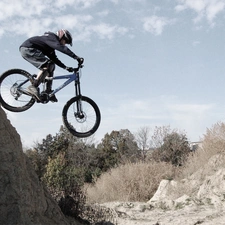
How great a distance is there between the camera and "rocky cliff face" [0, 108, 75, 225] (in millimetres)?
6207

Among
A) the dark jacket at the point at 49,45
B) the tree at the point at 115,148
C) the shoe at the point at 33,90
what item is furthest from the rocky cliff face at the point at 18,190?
the tree at the point at 115,148

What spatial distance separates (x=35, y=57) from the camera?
7598 mm

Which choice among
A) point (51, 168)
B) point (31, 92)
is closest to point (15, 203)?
point (31, 92)

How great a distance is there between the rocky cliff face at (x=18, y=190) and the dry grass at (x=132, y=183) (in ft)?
49.6

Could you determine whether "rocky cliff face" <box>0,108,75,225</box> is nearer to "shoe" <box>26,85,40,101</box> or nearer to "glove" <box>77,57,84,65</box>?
"shoe" <box>26,85,40,101</box>

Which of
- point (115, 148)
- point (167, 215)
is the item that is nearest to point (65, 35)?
point (167, 215)

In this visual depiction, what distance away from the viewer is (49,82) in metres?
7.70

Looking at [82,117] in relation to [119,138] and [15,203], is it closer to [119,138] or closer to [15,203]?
[15,203]

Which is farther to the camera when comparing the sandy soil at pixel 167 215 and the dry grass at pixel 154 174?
the dry grass at pixel 154 174

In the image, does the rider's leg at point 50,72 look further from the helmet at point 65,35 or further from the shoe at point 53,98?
the helmet at point 65,35

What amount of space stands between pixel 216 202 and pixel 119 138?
31.2 metres

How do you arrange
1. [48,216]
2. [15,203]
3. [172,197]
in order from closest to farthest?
[15,203], [48,216], [172,197]

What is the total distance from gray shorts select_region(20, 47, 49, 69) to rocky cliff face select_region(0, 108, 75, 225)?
44.0 inches

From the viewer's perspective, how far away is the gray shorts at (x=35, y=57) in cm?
758
